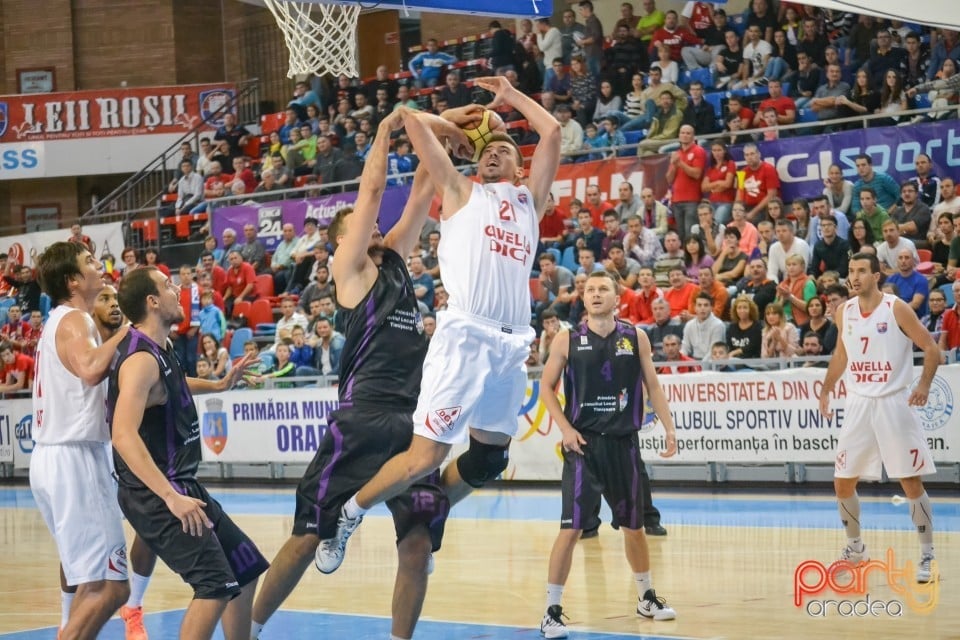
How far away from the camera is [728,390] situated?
15.5 meters

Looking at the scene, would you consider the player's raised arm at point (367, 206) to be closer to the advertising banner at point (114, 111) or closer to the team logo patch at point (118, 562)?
the team logo patch at point (118, 562)

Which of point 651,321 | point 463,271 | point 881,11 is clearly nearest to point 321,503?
point 463,271

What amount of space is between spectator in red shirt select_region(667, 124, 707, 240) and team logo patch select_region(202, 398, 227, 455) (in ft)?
24.0

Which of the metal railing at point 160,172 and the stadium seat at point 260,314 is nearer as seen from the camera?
the stadium seat at point 260,314

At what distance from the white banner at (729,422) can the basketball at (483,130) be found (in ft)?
29.2

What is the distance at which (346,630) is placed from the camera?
8117mm

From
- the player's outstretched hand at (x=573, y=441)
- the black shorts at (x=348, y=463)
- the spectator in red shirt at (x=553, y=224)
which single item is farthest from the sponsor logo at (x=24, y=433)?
the black shorts at (x=348, y=463)

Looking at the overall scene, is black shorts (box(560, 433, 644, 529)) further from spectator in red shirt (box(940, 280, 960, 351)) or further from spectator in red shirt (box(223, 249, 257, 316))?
spectator in red shirt (box(223, 249, 257, 316))

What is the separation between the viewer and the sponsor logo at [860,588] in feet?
26.8

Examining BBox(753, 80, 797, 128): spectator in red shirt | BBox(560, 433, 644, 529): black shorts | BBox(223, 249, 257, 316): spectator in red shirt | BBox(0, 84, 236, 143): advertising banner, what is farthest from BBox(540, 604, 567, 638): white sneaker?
BBox(0, 84, 236, 143): advertising banner

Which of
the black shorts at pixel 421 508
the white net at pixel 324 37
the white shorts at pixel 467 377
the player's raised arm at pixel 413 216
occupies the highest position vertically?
the white net at pixel 324 37

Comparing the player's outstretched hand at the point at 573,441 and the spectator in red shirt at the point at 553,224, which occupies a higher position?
the spectator in red shirt at the point at 553,224

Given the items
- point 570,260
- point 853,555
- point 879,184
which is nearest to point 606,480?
point 853,555

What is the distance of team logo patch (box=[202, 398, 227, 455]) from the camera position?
2005cm
